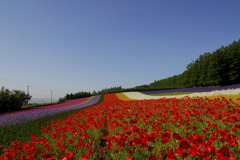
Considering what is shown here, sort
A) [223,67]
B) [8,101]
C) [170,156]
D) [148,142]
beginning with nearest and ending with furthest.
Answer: [170,156]
[148,142]
[8,101]
[223,67]

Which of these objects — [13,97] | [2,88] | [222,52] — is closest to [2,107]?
[13,97]

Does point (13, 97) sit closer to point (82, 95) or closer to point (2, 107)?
point (2, 107)

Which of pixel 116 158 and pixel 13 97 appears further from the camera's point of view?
pixel 13 97

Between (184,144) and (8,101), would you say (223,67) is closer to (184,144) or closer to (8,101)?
(184,144)

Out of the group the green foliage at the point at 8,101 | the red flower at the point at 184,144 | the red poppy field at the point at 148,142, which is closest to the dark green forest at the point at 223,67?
the red poppy field at the point at 148,142

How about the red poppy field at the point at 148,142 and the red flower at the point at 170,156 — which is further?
the red poppy field at the point at 148,142

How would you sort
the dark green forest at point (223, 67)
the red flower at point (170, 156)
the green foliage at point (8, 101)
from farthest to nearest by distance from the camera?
1. the dark green forest at point (223, 67)
2. the green foliage at point (8, 101)
3. the red flower at point (170, 156)

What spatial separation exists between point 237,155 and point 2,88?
31445 mm

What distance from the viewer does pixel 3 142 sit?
4.80m

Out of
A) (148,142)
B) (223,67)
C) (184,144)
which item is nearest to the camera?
(184,144)

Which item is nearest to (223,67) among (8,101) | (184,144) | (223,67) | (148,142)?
(223,67)

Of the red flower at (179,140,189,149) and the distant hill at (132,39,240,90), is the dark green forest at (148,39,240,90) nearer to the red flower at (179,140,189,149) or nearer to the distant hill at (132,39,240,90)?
the distant hill at (132,39,240,90)

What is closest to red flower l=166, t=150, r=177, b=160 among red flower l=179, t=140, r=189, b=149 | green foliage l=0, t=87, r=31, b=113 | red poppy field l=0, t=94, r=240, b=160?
red poppy field l=0, t=94, r=240, b=160

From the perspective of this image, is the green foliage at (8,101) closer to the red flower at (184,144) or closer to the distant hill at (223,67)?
the red flower at (184,144)
